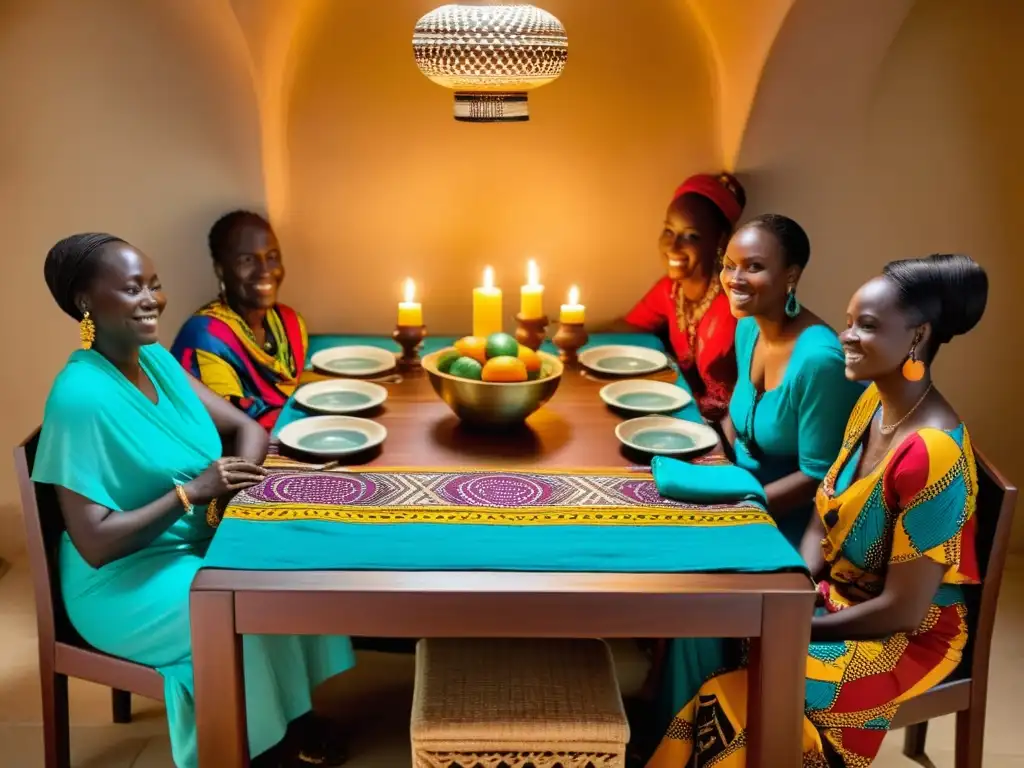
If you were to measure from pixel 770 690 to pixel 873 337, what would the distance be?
77 cm

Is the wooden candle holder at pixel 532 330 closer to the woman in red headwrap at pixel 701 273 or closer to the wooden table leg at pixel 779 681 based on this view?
the woman in red headwrap at pixel 701 273

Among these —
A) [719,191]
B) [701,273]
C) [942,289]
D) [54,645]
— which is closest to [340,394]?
[54,645]

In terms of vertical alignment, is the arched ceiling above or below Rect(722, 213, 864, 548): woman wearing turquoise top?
above

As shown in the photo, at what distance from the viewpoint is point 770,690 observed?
2.20 m

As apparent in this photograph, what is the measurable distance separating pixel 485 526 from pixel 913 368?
964 millimetres

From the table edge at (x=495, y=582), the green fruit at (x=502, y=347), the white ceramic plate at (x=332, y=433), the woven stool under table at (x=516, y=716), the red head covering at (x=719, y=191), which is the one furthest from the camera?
the red head covering at (x=719, y=191)

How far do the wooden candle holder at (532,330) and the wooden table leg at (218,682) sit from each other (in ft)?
4.82

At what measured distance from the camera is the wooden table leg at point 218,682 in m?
2.12

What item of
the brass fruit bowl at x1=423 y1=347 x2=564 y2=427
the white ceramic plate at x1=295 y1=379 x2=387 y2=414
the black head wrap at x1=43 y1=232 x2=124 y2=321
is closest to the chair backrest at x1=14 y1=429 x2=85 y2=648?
the black head wrap at x1=43 y1=232 x2=124 y2=321

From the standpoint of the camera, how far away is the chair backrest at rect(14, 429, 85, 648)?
2.44m

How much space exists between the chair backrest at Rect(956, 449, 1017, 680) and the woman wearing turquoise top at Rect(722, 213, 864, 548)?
39 cm

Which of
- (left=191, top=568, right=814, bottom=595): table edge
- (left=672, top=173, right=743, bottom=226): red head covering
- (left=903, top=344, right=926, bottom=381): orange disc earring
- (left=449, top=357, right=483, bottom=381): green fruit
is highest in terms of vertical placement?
(left=672, top=173, right=743, bottom=226): red head covering

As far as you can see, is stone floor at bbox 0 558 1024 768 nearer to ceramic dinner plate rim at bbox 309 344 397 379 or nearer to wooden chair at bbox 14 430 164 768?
wooden chair at bbox 14 430 164 768

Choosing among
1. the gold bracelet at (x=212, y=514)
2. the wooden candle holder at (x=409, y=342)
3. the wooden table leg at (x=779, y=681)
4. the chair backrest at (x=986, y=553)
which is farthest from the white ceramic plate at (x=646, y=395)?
the gold bracelet at (x=212, y=514)
